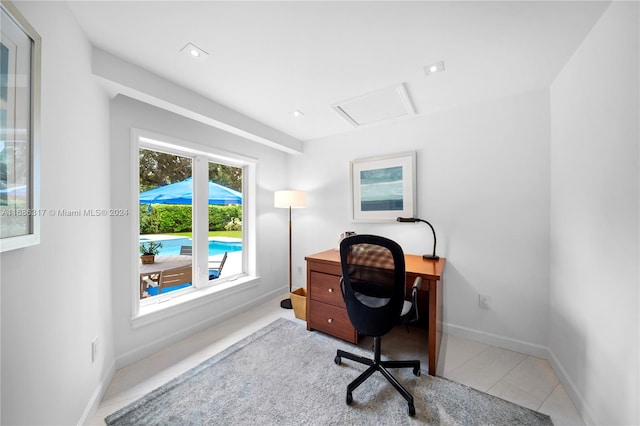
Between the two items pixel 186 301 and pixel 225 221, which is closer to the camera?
pixel 186 301

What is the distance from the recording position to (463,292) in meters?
2.34

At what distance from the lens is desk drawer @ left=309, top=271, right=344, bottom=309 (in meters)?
2.24

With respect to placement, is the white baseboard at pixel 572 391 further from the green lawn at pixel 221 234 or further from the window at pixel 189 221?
the green lawn at pixel 221 234

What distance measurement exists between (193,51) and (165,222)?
1609 millimetres

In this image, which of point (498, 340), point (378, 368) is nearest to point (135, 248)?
point (378, 368)

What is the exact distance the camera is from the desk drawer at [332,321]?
2.18 metres

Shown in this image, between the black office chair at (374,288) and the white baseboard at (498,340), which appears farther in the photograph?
the white baseboard at (498,340)

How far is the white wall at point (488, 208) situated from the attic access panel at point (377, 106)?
0.24 m

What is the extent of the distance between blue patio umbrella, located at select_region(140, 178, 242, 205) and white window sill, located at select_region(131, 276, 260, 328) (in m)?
0.97

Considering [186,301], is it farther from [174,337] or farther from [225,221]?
[225,221]

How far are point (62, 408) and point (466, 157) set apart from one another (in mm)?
3259

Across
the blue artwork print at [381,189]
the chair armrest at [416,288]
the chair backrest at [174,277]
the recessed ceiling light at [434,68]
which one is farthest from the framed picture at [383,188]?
the chair backrest at [174,277]

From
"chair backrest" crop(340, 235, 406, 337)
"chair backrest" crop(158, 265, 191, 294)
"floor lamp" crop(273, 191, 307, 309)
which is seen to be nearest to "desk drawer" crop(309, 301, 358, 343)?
"chair backrest" crop(340, 235, 406, 337)

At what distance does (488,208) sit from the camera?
87.4 inches
